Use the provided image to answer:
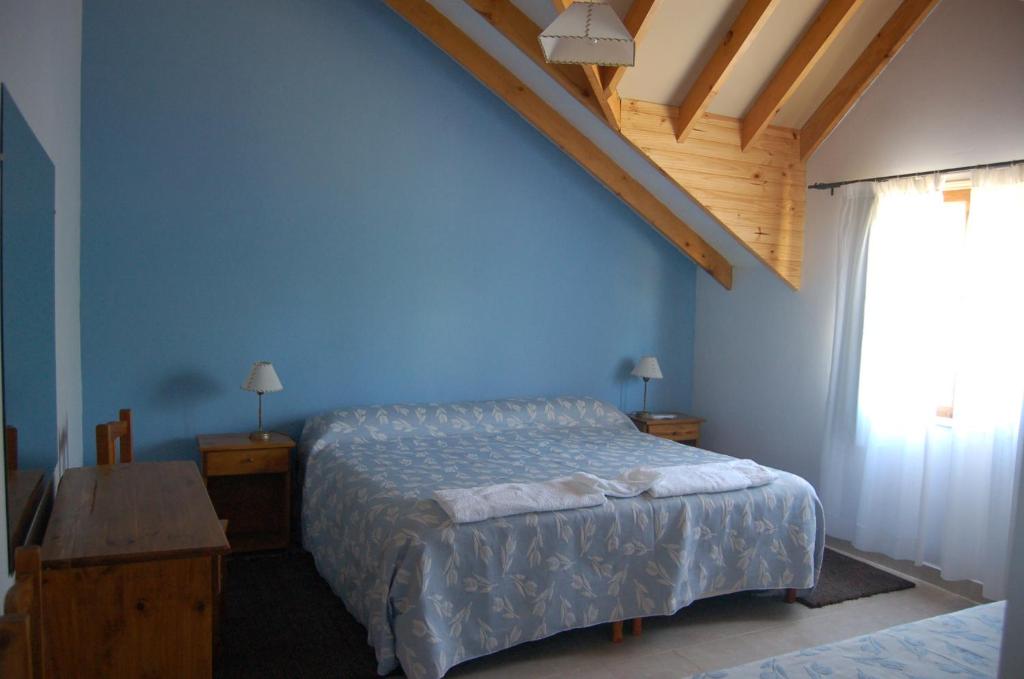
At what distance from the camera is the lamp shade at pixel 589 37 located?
2480mm

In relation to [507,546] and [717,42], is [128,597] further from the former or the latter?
[717,42]

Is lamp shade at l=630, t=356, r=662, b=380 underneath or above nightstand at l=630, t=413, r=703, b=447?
above

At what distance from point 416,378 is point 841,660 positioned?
309 cm

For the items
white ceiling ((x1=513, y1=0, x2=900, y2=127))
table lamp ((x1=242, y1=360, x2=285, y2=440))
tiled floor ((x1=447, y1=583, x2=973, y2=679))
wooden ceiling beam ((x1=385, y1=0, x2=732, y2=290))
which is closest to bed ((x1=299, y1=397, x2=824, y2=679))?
tiled floor ((x1=447, y1=583, x2=973, y2=679))

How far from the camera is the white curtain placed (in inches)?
133

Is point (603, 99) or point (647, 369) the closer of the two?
point (603, 99)

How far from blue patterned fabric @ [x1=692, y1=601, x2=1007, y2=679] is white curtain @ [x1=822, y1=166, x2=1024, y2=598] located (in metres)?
1.74

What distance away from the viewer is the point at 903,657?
1.74 metres

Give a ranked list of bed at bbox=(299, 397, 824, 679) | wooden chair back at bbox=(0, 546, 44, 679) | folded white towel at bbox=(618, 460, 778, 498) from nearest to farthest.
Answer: wooden chair back at bbox=(0, 546, 44, 679), bed at bbox=(299, 397, 824, 679), folded white towel at bbox=(618, 460, 778, 498)

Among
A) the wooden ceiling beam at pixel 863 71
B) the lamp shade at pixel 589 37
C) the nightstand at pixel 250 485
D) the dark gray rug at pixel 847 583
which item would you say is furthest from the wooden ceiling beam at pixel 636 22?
the dark gray rug at pixel 847 583

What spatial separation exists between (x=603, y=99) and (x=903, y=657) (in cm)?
279

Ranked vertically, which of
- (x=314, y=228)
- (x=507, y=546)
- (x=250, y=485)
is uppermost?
(x=314, y=228)

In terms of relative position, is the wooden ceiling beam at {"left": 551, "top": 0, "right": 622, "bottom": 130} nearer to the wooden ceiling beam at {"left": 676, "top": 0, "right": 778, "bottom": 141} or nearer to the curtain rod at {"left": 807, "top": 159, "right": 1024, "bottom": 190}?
the wooden ceiling beam at {"left": 676, "top": 0, "right": 778, "bottom": 141}

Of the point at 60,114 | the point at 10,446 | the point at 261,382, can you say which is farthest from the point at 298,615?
the point at 60,114
